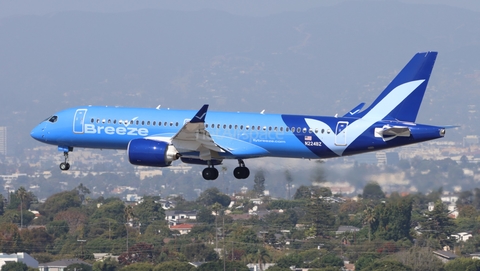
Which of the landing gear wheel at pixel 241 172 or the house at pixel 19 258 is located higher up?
the landing gear wheel at pixel 241 172

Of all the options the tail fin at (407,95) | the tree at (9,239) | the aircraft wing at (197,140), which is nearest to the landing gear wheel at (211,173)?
the aircraft wing at (197,140)

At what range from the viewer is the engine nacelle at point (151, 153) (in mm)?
51531

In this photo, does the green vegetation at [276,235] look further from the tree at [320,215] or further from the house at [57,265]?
the house at [57,265]

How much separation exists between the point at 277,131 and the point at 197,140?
4525 mm

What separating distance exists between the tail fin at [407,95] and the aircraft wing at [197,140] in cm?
864

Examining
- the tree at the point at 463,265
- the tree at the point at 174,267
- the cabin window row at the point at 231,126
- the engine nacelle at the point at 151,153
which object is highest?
the cabin window row at the point at 231,126

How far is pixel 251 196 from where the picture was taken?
166125mm

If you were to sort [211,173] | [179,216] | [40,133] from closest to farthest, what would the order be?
[211,173], [40,133], [179,216]

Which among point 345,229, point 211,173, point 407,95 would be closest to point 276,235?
point 345,229

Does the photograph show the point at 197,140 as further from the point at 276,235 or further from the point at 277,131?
the point at 276,235

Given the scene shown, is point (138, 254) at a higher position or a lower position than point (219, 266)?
higher

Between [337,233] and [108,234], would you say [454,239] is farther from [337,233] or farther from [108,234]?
[108,234]

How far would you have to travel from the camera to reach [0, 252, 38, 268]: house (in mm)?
97938

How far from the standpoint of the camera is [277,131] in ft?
172
